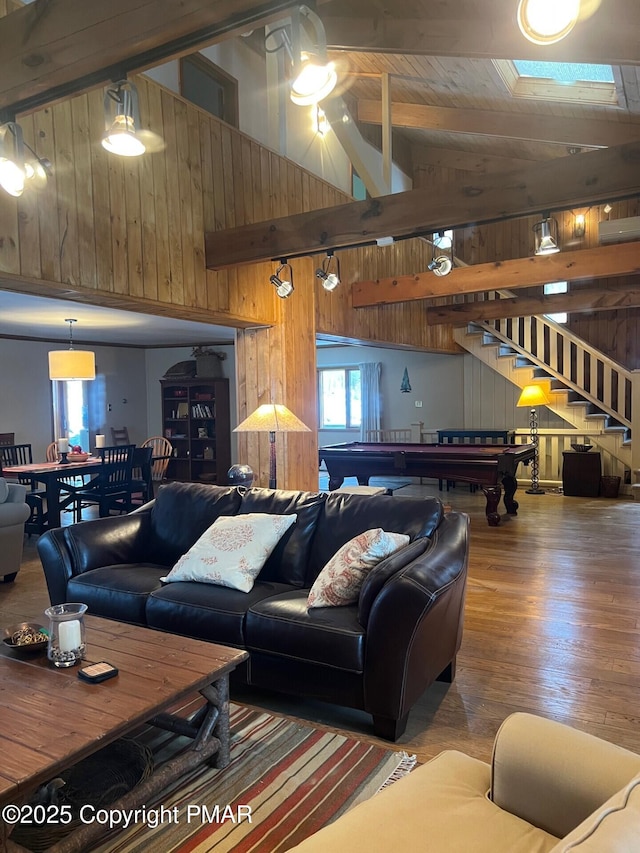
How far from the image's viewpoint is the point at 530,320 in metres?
8.77

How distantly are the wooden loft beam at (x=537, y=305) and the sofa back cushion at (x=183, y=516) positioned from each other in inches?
226

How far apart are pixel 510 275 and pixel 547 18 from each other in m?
4.02

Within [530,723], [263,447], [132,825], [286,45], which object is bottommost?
[132,825]

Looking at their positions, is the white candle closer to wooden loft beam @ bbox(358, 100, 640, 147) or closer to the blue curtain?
wooden loft beam @ bbox(358, 100, 640, 147)

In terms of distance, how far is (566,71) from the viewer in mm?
5254

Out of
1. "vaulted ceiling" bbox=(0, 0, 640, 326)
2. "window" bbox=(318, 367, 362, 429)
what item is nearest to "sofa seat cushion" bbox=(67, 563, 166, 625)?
"vaulted ceiling" bbox=(0, 0, 640, 326)

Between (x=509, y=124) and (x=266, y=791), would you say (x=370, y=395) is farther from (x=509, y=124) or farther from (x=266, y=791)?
(x=266, y=791)

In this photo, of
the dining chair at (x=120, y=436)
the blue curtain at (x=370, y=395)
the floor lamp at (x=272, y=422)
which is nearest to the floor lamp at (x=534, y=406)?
the blue curtain at (x=370, y=395)

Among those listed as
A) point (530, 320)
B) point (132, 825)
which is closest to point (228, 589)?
point (132, 825)

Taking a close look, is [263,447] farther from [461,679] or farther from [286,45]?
[286,45]

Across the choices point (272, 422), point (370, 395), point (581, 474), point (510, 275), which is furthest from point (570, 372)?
point (272, 422)

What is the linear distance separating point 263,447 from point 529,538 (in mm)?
2705

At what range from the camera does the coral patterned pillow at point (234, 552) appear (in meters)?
2.96

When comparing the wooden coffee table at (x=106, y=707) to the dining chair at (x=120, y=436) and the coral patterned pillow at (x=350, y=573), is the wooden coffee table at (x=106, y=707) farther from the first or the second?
the dining chair at (x=120, y=436)
